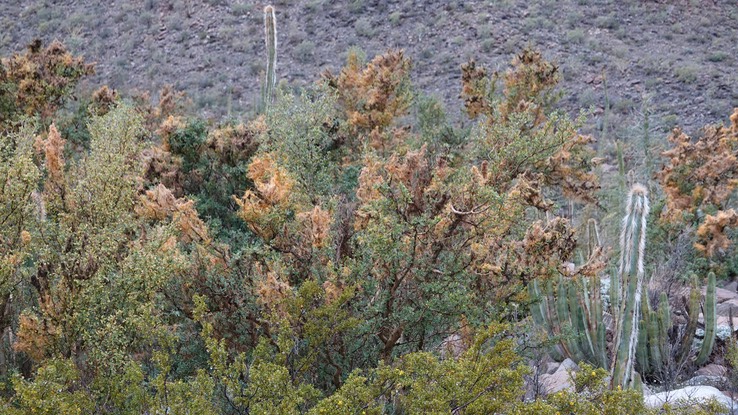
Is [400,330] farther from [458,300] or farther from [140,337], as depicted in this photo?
[140,337]

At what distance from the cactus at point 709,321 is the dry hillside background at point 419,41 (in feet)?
54.9

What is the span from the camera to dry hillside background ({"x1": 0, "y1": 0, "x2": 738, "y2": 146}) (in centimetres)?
2602

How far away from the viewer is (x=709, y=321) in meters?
7.95

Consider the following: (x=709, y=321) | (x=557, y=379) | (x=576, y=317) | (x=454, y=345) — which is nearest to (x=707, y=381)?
(x=709, y=321)

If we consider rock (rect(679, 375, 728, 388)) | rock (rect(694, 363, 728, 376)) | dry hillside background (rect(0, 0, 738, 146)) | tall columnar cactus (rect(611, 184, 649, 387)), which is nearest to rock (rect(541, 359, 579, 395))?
tall columnar cactus (rect(611, 184, 649, 387))

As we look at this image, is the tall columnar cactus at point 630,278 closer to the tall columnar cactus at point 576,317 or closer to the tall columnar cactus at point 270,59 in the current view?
the tall columnar cactus at point 576,317

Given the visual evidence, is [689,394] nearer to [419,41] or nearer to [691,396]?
[691,396]

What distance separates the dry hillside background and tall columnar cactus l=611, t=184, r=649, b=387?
18.6 m

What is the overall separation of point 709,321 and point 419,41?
22.8 m

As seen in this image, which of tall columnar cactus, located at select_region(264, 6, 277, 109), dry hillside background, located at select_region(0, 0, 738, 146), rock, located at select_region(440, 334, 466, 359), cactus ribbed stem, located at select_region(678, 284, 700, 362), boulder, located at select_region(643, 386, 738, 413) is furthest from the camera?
dry hillside background, located at select_region(0, 0, 738, 146)

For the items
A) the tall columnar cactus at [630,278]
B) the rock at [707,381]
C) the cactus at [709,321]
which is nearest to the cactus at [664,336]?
the cactus at [709,321]

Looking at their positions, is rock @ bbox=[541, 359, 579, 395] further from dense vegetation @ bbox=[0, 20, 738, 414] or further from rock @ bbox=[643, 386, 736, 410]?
rock @ bbox=[643, 386, 736, 410]

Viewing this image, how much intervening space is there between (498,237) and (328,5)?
1073 inches

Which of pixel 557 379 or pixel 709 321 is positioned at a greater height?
pixel 709 321
